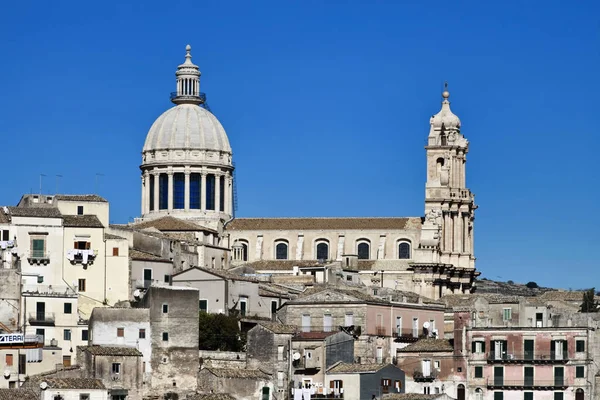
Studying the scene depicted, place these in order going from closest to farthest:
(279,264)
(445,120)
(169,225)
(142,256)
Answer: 1. (142,256)
2. (169,225)
3. (279,264)
4. (445,120)

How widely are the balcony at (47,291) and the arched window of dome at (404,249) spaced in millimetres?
51062

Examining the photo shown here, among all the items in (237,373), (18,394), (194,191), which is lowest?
(18,394)

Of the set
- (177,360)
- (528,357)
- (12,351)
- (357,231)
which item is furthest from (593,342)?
(357,231)

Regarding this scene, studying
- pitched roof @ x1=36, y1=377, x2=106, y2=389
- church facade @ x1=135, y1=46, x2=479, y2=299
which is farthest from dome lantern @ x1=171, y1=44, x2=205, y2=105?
pitched roof @ x1=36, y1=377, x2=106, y2=389

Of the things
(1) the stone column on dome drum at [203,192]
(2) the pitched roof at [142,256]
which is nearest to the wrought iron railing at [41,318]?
(2) the pitched roof at [142,256]

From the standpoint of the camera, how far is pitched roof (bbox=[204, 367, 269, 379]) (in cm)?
9150

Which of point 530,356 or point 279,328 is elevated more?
point 279,328

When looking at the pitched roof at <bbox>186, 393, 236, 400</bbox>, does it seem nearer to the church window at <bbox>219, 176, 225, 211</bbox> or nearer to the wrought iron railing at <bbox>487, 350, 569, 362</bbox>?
the wrought iron railing at <bbox>487, 350, 569, 362</bbox>

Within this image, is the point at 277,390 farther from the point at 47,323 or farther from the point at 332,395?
the point at 47,323

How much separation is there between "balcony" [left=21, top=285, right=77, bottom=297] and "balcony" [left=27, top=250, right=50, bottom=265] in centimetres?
157

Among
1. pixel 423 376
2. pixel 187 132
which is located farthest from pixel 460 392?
pixel 187 132

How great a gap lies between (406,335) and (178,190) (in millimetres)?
50466

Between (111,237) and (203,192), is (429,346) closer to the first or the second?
(111,237)

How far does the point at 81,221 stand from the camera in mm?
104000
